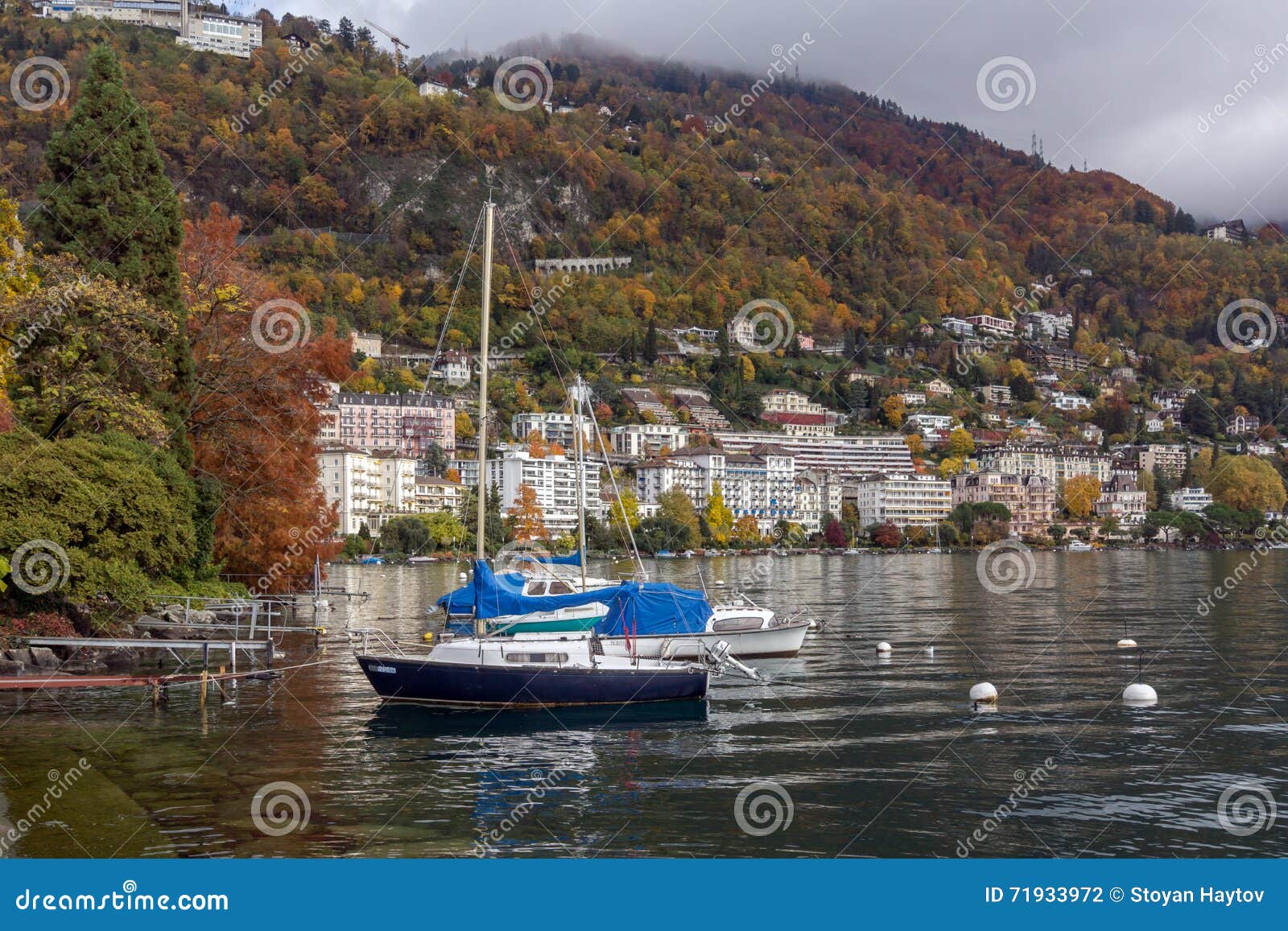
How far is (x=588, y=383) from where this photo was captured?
19588 centimetres

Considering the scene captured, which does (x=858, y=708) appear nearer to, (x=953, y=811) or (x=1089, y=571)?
(x=953, y=811)

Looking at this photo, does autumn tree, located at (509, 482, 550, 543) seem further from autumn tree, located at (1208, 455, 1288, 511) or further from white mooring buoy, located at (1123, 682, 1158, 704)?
white mooring buoy, located at (1123, 682, 1158, 704)

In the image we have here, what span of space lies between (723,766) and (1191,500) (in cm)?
17127

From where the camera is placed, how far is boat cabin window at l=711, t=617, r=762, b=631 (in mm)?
34312

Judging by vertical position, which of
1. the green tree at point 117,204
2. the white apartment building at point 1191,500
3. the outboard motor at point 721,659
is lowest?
the outboard motor at point 721,659

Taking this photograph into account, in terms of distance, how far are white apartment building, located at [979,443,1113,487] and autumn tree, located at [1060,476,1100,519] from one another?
393 centimetres

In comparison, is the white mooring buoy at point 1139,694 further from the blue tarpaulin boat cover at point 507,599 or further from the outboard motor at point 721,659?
the blue tarpaulin boat cover at point 507,599

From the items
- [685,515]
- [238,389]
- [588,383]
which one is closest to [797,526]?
[685,515]

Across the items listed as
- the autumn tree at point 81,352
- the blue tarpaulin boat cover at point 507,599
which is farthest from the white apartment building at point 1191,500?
the autumn tree at point 81,352

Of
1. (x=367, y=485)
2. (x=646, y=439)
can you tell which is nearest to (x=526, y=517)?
(x=367, y=485)

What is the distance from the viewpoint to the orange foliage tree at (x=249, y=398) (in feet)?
128

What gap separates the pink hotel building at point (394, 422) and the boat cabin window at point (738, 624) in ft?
457

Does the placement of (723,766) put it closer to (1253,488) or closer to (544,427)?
(1253,488)

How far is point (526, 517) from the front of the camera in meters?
134
